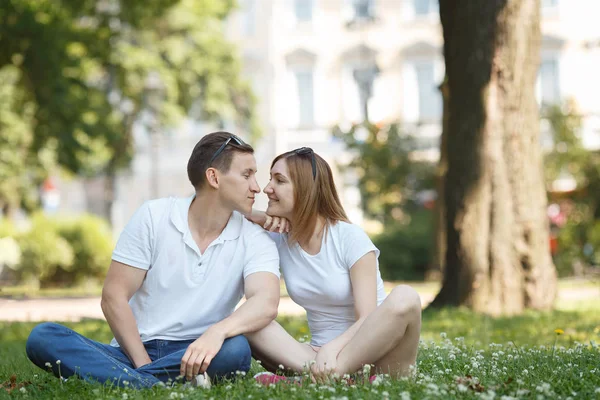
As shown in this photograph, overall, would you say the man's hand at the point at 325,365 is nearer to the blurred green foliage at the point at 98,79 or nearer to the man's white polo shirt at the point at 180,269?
the man's white polo shirt at the point at 180,269

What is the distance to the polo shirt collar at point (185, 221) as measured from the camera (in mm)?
5125

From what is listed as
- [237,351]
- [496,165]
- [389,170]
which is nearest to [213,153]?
[237,351]

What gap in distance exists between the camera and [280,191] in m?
5.18

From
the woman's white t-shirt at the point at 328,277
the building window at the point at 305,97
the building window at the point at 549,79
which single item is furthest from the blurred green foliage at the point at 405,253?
the woman's white t-shirt at the point at 328,277

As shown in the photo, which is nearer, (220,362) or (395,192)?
(220,362)

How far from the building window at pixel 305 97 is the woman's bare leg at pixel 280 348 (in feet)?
107

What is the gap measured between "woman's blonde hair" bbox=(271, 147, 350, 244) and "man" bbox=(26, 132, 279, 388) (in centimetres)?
21

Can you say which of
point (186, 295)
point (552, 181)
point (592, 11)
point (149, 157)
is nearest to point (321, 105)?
point (149, 157)

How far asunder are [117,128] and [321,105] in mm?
15646

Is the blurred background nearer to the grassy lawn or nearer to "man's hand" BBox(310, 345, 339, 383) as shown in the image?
the grassy lawn

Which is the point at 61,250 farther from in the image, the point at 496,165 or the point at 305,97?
the point at 305,97

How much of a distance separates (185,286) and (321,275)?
0.76 m

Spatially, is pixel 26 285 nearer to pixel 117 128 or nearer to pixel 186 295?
pixel 117 128

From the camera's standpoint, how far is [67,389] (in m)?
4.65
